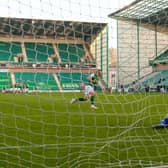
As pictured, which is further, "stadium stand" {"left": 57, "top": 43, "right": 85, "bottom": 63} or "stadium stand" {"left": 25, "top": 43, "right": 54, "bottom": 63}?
"stadium stand" {"left": 57, "top": 43, "right": 85, "bottom": 63}

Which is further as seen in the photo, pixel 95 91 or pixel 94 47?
pixel 95 91

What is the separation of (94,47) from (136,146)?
2098 mm

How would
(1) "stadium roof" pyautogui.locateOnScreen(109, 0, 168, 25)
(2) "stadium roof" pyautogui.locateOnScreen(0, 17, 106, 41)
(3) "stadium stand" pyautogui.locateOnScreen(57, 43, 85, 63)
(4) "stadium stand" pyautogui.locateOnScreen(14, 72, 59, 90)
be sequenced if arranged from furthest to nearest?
(4) "stadium stand" pyautogui.locateOnScreen(14, 72, 59, 90)
(1) "stadium roof" pyautogui.locateOnScreen(109, 0, 168, 25)
(3) "stadium stand" pyautogui.locateOnScreen(57, 43, 85, 63)
(2) "stadium roof" pyautogui.locateOnScreen(0, 17, 106, 41)

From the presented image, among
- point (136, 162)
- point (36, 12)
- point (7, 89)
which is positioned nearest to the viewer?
point (136, 162)

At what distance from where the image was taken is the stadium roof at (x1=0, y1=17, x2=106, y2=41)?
593 centimetres

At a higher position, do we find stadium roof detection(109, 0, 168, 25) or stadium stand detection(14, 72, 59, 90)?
stadium roof detection(109, 0, 168, 25)

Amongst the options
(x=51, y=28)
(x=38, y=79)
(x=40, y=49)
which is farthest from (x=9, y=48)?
(x=38, y=79)

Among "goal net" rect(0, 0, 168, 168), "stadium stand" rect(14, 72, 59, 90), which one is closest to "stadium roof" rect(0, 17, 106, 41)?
"goal net" rect(0, 0, 168, 168)

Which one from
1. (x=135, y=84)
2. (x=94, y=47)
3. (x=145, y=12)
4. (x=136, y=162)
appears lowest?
(x=136, y=162)

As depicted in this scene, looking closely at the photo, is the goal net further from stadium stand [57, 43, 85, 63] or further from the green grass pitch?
stadium stand [57, 43, 85, 63]

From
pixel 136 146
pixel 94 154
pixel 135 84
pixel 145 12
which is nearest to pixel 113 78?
pixel 135 84

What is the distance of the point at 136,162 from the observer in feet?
13.8

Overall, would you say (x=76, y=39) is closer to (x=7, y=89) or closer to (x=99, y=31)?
(x=99, y=31)

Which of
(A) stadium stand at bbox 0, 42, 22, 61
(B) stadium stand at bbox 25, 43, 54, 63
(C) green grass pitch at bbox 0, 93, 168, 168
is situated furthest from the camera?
(B) stadium stand at bbox 25, 43, 54, 63
